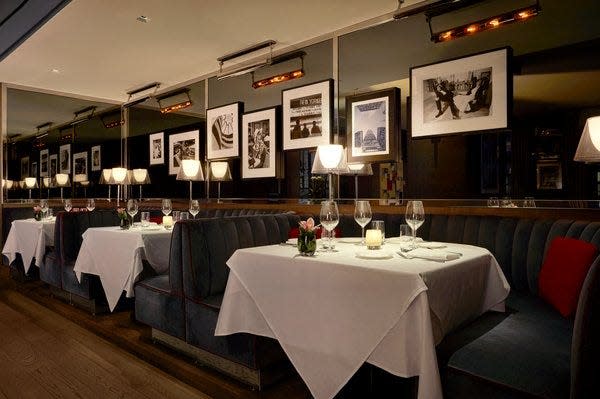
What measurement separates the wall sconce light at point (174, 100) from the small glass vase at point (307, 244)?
5087 millimetres

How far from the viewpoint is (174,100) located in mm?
7230

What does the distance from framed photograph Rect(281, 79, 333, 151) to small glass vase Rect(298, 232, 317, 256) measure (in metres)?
2.81

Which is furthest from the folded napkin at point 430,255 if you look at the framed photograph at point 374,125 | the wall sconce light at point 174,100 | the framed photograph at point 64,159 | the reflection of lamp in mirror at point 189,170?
the framed photograph at point 64,159

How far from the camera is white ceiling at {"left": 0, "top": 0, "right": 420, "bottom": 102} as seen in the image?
4172 millimetres

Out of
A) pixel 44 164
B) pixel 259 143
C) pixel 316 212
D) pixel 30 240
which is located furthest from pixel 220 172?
pixel 44 164

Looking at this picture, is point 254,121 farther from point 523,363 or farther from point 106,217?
point 523,363

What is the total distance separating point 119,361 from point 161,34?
145 inches

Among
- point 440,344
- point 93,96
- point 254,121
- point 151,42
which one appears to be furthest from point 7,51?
point 440,344

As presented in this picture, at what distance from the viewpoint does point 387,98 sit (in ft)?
13.9

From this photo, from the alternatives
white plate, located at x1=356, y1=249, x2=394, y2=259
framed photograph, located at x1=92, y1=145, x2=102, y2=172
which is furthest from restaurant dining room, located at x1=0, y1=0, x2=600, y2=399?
framed photograph, located at x1=92, y1=145, x2=102, y2=172

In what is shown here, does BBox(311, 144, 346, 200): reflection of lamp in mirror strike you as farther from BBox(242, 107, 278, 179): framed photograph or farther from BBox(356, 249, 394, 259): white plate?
BBox(356, 249, 394, 259): white plate

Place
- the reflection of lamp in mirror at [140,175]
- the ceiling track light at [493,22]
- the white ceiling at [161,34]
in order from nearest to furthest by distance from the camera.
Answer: the ceiling track light at [493,22] → the white ceiling at [161,34] → the reflection of lamp in mirror at [140,175]

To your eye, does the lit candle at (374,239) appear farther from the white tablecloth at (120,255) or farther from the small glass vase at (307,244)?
the white tablecloth at (120,255)

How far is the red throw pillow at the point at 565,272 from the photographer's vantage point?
6.18ft
